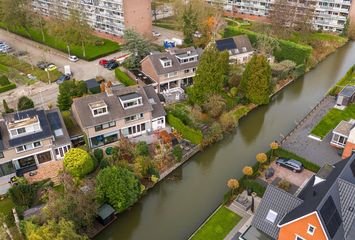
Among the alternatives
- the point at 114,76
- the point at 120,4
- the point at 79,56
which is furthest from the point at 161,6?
the point at 114,76

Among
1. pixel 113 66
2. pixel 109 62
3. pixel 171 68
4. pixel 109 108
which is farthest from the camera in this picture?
pixel 109 62

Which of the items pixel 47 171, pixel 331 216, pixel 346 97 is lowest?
pixel 47 171

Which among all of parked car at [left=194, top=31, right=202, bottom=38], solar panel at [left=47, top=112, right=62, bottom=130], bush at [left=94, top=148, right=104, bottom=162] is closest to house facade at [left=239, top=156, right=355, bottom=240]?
bush at [left=94, top=148, right=104, bottom=162]

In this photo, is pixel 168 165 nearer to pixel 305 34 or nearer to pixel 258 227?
pixel 258 227

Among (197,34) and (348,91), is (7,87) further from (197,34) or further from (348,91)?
(348,91)

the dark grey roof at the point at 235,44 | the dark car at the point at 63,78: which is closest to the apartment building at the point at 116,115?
the dark car at the point at 63,78

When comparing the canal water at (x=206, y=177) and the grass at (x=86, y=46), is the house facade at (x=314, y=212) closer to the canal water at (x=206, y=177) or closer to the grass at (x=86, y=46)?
the canal water at (x=206, y=177)

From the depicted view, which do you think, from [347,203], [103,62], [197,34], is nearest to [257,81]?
[347,203]
